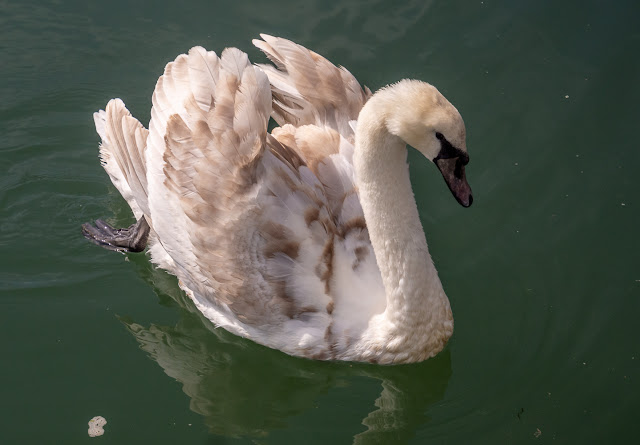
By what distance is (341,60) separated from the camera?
7973 mm

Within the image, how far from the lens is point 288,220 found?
17.5 feet

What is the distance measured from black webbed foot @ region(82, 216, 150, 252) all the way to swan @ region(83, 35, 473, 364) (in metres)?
0.67

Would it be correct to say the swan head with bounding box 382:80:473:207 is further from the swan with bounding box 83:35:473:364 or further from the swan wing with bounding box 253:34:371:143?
the swan wing with bounding box 253:34:371:143

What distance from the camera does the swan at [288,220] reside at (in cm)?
522

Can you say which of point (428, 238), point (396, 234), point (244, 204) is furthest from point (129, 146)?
point (428, 238)

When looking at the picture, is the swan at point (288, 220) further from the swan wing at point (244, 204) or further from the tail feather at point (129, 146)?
the tail feather at point (129, 146)

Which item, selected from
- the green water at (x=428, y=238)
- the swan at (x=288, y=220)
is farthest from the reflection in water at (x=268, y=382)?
the swan at (x=288, y=220)

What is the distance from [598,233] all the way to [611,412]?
1.69 metres

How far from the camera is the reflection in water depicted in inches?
Answer: 217

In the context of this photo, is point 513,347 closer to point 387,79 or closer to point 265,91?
point 265,91

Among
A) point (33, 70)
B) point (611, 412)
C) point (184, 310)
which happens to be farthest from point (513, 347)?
point (33, 70)

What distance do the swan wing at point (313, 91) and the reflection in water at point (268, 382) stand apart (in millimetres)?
1692

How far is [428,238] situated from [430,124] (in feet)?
7.18

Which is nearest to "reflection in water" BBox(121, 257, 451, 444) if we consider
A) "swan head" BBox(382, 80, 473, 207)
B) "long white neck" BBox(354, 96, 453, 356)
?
"long white neck" BBox(354, 96, 453, 356)
